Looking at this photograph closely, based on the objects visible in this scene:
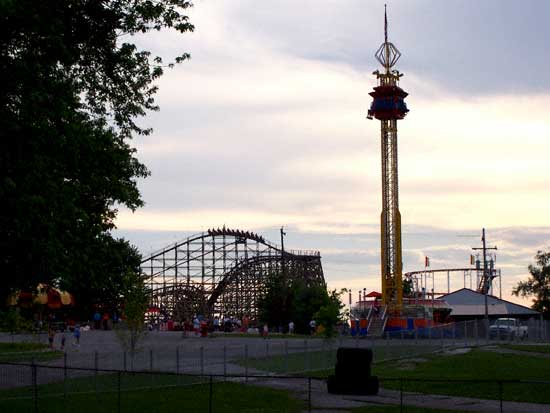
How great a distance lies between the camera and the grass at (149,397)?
74.8 ft

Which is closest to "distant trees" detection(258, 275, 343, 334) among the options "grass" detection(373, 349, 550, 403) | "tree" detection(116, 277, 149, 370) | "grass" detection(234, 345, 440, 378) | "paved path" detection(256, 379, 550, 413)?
"grass" detection(373, 349, 550, 403)

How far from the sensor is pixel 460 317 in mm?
115562

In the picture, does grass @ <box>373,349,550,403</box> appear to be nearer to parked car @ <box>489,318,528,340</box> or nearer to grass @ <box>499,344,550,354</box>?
grass @ <box>499,344,550,354</box>

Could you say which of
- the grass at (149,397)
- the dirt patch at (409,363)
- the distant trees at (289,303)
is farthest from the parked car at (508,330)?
the grass at (149,397)

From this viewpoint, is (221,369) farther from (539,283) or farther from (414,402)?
(539,283)

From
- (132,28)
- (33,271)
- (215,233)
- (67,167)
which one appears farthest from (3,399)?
(215,233)

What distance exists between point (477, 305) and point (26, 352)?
82188 mm

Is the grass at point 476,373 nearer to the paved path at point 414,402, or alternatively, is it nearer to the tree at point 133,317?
the paved path at point 414,402

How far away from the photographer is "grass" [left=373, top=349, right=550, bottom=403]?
25931 millimetres

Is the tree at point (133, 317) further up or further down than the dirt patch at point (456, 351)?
further up

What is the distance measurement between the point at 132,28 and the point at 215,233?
74.1 metres

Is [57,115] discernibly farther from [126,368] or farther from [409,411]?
[126,368]

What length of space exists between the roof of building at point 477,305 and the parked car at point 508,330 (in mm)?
39049

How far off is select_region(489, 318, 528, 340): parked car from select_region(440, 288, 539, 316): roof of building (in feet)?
128
